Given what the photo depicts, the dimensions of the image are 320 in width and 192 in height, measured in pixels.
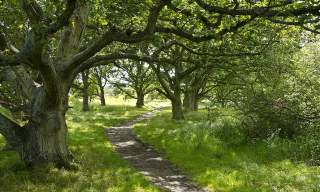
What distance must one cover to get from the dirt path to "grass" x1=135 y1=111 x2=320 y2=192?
19.3 inches

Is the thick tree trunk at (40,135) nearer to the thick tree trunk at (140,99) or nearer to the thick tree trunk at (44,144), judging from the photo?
the thick tree trunk at (44,144)

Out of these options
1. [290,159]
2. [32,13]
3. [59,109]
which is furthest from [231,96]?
[32,13]

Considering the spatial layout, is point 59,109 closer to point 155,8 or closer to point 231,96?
point 155,8

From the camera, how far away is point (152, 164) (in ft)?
57.1

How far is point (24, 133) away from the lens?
49.6 ft

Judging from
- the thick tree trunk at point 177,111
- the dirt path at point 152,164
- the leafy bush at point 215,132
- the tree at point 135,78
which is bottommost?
the dirt path at point 152,164

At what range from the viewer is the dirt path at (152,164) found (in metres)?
13.8

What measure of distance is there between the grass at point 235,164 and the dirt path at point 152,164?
19.3 inches

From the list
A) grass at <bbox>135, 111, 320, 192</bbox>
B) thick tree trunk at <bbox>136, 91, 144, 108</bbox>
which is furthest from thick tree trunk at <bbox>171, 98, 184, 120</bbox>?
thick tree trunk at <bbox>136, 91, 144, 108</bbox>

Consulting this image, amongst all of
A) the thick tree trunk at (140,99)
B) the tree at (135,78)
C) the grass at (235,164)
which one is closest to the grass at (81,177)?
the grass at (235,164)

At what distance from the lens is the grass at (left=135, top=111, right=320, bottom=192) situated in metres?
13.2

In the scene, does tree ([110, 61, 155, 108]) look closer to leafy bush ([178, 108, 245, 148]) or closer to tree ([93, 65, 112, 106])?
tree ([93, 65, 112, 106])

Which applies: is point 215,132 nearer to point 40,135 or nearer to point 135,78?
point 40,135

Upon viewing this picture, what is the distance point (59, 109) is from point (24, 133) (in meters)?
1.63
